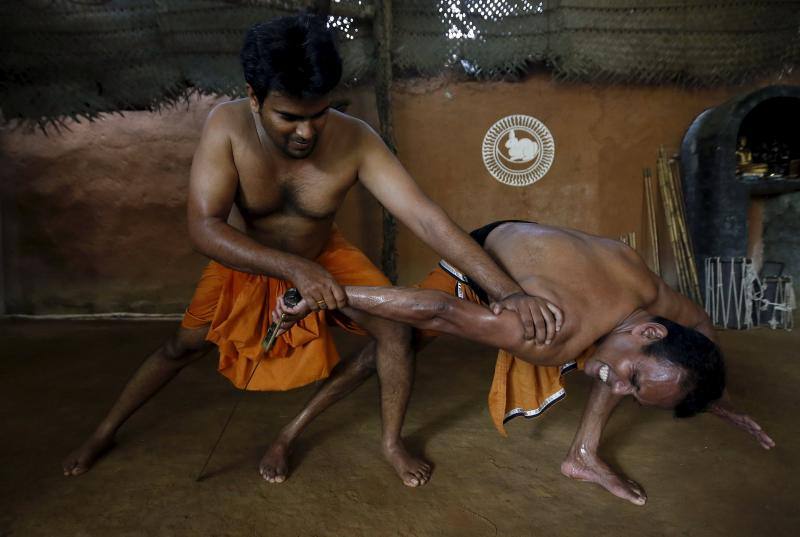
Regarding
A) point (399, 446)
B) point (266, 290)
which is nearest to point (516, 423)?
point (399, 446)

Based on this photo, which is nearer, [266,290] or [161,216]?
[266,290]

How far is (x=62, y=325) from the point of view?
4.11m

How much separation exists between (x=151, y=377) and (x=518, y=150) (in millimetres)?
3426

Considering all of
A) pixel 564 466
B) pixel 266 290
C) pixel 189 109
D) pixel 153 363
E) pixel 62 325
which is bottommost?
pixel 62 325

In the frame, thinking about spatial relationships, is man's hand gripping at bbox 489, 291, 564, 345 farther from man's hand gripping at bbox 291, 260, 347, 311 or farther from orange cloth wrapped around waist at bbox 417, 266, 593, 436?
man's hand gripping at bbox 291, 260, 347, 311

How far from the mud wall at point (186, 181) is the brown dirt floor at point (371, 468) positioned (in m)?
1.67

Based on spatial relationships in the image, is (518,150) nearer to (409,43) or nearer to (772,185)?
(409,43)

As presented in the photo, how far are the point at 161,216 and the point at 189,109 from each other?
909 mm

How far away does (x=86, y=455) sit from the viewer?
1.85 metres

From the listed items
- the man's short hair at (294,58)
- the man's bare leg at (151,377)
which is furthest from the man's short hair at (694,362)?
the man's bare leg at (151,377)

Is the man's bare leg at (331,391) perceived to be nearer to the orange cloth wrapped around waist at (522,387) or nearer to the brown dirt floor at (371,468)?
the brown dirt floor at (371,468)

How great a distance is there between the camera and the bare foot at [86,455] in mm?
1800

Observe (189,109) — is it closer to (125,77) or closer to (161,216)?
(125,77)

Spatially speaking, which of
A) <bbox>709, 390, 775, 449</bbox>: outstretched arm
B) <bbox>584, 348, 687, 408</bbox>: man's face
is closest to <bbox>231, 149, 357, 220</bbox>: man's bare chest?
<bbox>584, 348, 687, 408</bbox>: man's face
